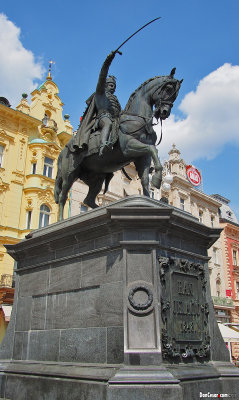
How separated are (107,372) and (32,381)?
5.69 feet

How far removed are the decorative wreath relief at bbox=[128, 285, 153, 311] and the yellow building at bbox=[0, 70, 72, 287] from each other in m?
20.3

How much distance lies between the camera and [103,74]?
7.64 metres

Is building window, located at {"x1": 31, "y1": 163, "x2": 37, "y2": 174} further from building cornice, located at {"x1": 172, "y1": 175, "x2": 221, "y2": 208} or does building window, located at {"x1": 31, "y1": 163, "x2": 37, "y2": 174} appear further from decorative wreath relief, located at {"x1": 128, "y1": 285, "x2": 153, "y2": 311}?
decorative wreath relief, located at {"x1": 128, "y1": 285, "x2": 153, "y2": 311}

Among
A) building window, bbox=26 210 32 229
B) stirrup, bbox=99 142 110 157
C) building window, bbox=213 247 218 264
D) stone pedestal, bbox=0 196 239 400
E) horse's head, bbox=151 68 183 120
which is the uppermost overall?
building window, bbox=213 247 218 264

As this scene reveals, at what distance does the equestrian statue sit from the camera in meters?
7.34

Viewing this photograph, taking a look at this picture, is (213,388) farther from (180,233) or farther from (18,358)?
(18,358)

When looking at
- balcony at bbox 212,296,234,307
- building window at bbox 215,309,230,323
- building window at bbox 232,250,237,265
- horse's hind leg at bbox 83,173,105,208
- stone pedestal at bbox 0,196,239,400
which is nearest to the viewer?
stone pedestal at bbox 0,196,239,400

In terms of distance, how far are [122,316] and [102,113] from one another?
421cm

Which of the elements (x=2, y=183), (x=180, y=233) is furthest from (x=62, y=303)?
(x=2, y=183)

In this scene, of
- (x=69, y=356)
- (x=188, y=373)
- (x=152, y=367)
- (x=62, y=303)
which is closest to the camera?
(x=152, y=367)

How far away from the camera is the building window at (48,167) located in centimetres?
2912

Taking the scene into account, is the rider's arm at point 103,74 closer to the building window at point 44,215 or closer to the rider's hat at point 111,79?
the rider's hat at point 111,79

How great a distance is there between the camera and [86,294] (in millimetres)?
6215

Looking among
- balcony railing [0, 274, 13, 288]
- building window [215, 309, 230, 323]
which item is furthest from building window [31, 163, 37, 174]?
building window [215, 309, 230, 323]
